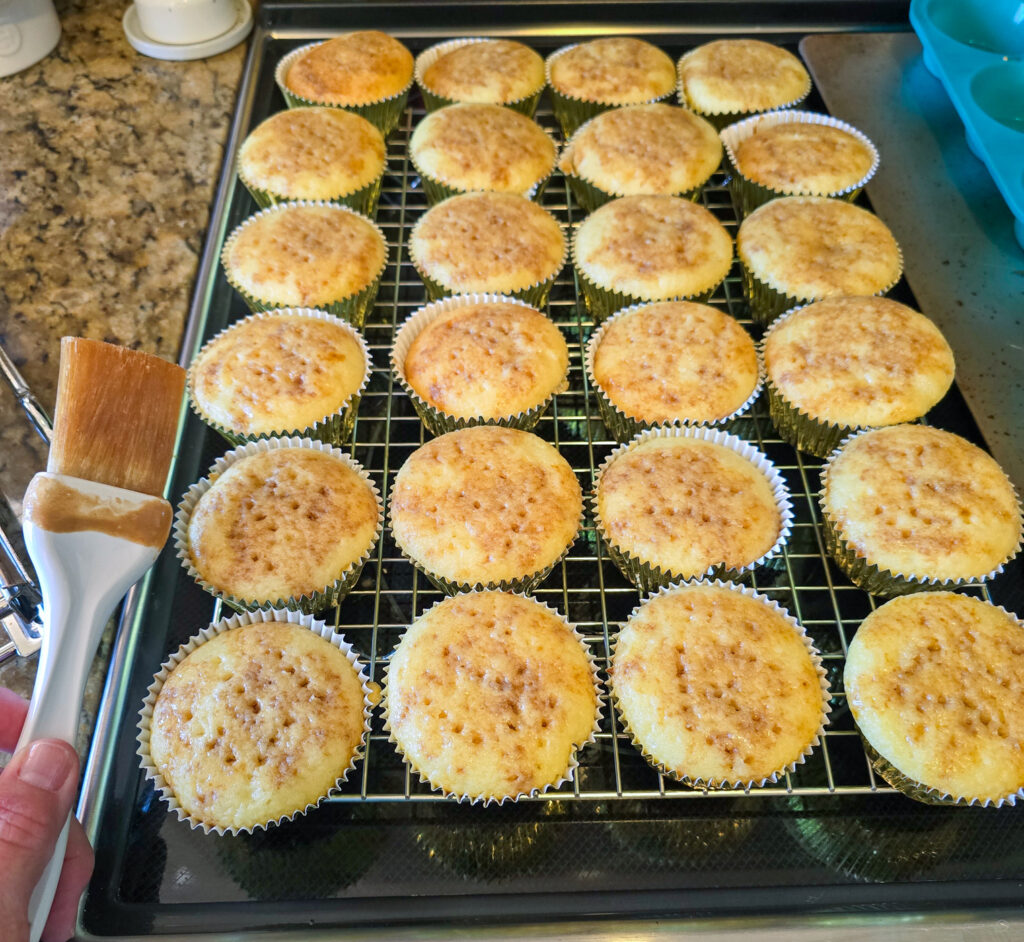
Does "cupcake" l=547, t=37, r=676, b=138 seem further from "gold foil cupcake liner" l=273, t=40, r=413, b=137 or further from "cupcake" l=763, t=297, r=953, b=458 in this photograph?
"cupcake" l=763, t=297, r=953, b=458

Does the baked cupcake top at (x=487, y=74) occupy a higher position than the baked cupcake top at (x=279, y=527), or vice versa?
the baked cupcake top at (x=487, y=74)

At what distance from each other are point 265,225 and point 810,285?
160 cm

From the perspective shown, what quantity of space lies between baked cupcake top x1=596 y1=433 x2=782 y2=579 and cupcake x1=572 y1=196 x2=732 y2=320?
575 millimetres

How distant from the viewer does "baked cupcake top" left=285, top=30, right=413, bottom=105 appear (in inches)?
112

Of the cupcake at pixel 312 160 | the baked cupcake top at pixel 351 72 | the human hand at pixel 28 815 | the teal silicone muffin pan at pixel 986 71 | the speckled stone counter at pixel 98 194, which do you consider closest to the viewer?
the human hand at pixel 28 815

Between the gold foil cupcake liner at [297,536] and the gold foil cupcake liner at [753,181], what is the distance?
1601 mm

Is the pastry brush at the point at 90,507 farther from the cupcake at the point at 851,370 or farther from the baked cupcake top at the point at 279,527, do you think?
the cupcake at the point at 851,370

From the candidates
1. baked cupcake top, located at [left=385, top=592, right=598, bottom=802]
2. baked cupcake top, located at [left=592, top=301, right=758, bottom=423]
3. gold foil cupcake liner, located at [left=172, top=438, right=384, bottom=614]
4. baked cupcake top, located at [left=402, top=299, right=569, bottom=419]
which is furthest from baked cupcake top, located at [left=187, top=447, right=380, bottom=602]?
baked cupcake top, located at [left=592, top=301, right=758, bottom=423]

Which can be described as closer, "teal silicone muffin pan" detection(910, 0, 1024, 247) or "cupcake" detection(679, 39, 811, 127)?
"teal silicone muffin pan" detection(910, 0, 1024, 247)

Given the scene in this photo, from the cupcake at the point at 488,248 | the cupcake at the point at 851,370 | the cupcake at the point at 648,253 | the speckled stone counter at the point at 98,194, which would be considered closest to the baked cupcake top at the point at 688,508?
the cupcake at the point at 851,370

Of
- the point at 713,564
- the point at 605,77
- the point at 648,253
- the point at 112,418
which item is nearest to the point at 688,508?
the point at 713,564

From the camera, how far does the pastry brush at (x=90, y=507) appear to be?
1323 mm

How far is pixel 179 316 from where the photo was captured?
92.7 inches

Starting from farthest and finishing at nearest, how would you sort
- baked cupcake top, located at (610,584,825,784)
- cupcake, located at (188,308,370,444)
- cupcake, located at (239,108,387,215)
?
1. cupcake, located at (239,108,387,215)
2. cupcake, located at (188,308,370,444)
3. baked cupcake top, located at (610,584,825,784)
